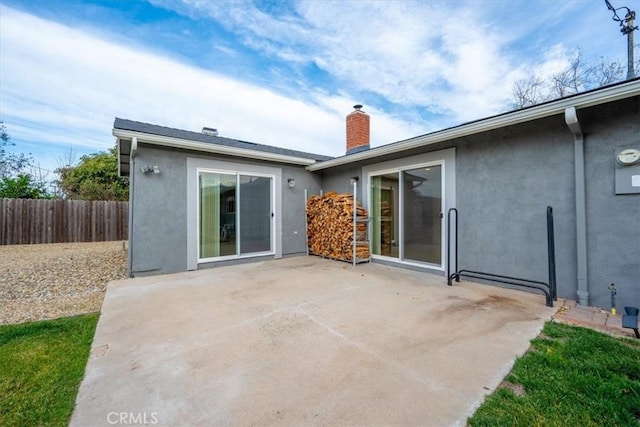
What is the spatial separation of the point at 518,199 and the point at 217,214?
550cm

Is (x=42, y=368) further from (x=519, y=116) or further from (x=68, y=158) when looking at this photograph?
(x=68, y=158)

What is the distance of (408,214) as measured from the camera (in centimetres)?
564

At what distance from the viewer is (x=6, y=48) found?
6.68m

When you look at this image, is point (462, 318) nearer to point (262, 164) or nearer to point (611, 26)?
point (262, 164)

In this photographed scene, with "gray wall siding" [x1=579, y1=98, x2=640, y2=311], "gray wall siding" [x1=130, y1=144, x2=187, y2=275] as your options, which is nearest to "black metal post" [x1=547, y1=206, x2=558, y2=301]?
"gray wall siding" [x1=579, y1=98, x2=640, y2=311]

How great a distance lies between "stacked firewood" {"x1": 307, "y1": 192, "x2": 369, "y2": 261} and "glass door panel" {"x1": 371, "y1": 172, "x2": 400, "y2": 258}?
0.26 metres

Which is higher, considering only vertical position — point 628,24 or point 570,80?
point 570,80

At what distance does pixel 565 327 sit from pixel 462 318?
0.91m

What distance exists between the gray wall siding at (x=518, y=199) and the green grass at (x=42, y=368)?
5.03m

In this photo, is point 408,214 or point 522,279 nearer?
point 522,279

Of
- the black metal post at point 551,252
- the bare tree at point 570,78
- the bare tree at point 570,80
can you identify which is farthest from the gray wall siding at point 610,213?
the bare tree at point 570,78

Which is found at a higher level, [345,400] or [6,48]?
[6,48]

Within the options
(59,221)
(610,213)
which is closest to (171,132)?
(610,213)

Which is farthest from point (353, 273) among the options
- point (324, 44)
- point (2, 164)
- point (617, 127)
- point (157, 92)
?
point (2, 164)
